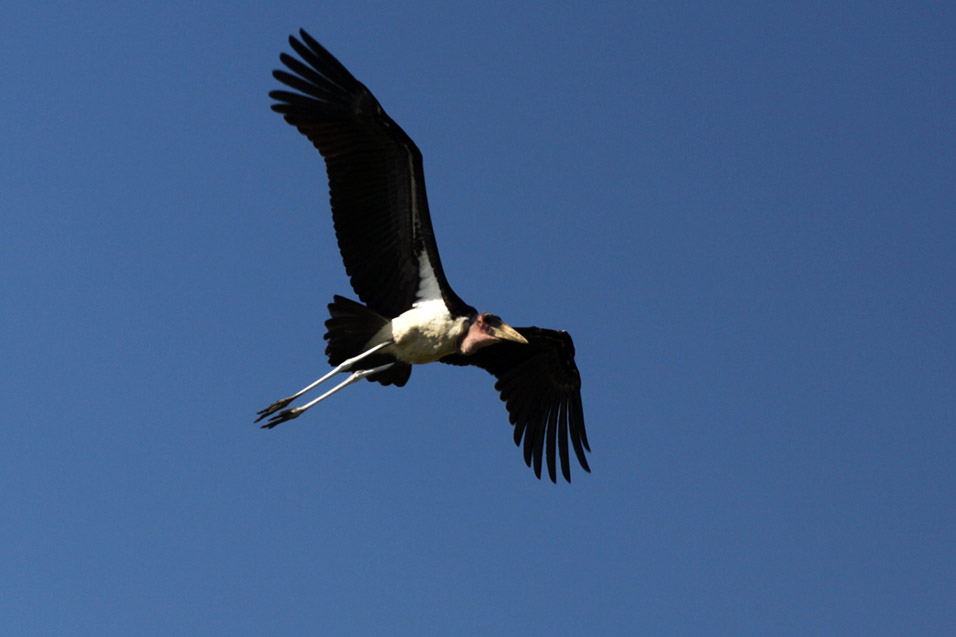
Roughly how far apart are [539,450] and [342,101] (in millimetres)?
5367

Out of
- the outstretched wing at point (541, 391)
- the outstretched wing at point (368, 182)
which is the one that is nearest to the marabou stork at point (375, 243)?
the outstretched wing at point (368, 182)

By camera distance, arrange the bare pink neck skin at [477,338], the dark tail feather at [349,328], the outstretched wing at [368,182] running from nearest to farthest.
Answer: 1. the outstretched wing at [368,182]
2. the dark tail feather at [349,328]
3. the bare pink neck skin at [477,338]

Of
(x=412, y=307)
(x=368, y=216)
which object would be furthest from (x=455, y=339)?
(x=368, y=216)

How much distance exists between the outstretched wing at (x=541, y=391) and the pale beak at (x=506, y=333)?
1.44m

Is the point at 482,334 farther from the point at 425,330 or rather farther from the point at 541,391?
the point at 541,391

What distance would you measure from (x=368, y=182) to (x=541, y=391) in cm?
422

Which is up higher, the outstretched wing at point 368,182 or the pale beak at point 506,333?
the outstretched wing at point 368,182

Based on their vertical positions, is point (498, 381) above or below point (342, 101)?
below

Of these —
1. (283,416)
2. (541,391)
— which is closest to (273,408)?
(283,416)

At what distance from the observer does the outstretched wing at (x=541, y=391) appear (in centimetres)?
1628

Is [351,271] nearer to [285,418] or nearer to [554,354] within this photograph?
[285,418]

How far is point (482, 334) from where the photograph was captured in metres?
14.3

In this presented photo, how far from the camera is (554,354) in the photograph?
54.3ft

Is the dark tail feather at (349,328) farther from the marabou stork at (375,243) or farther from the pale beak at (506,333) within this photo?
the pale beak at (506,333)
